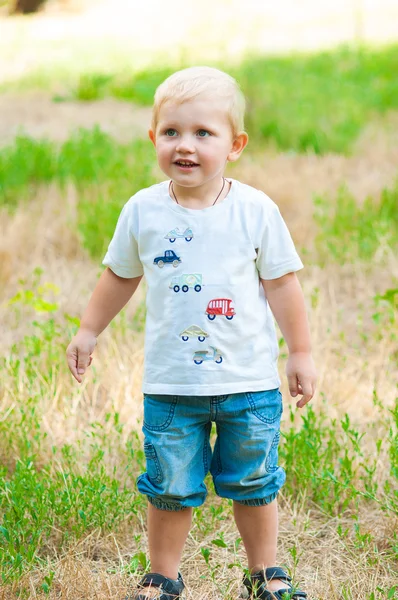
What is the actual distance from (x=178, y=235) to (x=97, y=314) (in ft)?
1.23

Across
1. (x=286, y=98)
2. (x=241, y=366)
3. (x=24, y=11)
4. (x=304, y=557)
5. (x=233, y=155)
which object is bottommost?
(x=304, y=557)

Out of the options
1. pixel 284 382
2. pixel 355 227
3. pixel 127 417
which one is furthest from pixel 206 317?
pixel 355 227

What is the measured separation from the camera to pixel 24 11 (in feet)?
70.9

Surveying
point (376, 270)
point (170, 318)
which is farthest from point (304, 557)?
point (376, 270)

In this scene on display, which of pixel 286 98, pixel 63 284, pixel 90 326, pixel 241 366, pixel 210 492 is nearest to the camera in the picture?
pixel 241 366

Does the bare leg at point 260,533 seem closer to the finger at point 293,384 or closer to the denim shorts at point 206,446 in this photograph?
the denim shorts at point 206,446

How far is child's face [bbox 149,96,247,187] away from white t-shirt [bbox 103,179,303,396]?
100mm

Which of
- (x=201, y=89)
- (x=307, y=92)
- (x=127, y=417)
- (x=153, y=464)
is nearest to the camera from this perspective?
(x=201, y=89)

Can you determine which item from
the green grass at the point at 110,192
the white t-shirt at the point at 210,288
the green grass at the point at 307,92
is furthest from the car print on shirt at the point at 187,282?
the green grass at the point at 307,92

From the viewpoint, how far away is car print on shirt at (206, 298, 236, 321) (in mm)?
2219

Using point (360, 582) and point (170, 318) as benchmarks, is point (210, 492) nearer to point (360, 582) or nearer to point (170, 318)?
point (360, 582)

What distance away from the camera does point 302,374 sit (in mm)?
2305

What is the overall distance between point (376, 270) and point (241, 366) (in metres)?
2.79

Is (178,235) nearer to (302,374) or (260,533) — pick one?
(302,374)
